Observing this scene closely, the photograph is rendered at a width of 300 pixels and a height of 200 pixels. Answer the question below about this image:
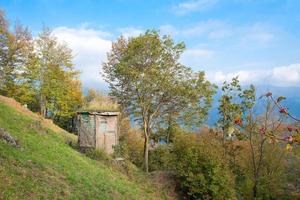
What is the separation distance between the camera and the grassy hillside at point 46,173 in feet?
38.3

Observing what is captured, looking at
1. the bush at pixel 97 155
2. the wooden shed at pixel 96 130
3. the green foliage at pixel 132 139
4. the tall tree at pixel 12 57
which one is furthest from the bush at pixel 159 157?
the tall tree at pixel 12 57

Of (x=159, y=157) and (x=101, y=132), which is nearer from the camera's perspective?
(x=101, y=132)

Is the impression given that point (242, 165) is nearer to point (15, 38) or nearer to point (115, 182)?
point (115, 182)

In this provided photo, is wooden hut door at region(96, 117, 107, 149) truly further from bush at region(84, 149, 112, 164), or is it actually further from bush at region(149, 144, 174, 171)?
bush at region(149, 144, 174, 171)

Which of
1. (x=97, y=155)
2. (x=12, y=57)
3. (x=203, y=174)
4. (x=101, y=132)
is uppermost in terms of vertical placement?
(x=12, y=57)

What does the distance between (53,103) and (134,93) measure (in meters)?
17.6

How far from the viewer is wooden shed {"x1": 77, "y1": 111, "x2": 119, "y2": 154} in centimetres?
2297

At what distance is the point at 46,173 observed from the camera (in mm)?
13711

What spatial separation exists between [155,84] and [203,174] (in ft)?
29.5

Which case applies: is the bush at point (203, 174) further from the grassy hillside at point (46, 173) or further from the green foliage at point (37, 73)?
the green foliage at point (37, 73)

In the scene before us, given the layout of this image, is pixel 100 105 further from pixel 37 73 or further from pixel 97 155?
pixel 37 73

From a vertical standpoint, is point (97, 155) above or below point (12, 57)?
below

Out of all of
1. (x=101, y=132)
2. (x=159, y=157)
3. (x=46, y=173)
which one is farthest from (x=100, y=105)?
(x=46, y=173)

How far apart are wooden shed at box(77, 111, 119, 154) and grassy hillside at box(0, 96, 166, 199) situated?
7.58ft
